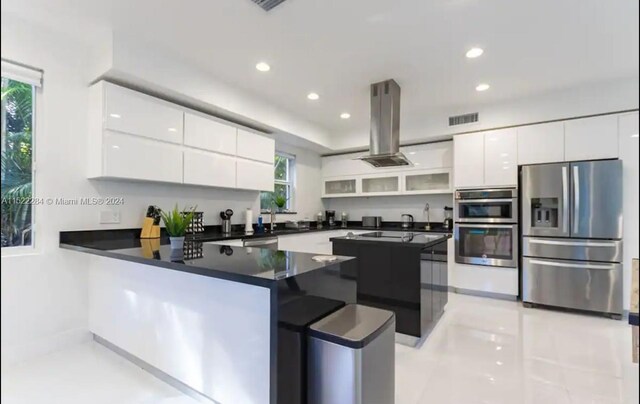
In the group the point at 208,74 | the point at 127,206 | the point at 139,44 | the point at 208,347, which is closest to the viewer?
the point at 208,347

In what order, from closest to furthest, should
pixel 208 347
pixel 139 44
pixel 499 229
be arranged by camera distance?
pixel 208 347 < pixel 139 44 < pixel 499 229

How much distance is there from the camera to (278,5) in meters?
2.25

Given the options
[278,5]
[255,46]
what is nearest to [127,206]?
[255,46]

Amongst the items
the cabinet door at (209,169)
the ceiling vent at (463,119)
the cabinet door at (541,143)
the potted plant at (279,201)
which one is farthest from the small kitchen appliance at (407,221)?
the cabinet door at (209,169)

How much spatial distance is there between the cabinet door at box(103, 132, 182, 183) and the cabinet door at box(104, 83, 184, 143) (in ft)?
0.23

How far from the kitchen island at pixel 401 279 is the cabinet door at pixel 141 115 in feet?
6.51

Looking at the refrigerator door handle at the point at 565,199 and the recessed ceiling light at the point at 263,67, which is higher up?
the recessed ceiling light at the point at 263,67

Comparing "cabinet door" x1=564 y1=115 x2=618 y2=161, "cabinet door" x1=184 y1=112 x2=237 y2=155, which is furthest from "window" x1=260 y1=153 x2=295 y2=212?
"cabinet door" x1=564 y1=115 x2=618 y2=161

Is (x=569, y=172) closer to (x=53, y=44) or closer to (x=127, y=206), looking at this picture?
(x=127, y=206)

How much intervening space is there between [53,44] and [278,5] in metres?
1.85

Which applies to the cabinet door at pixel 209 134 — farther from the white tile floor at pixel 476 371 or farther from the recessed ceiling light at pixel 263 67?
the white tile floor at pixel 476 371

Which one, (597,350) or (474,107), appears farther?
(474,107)

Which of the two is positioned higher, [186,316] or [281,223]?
[281,223]

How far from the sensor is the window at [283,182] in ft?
16.1
